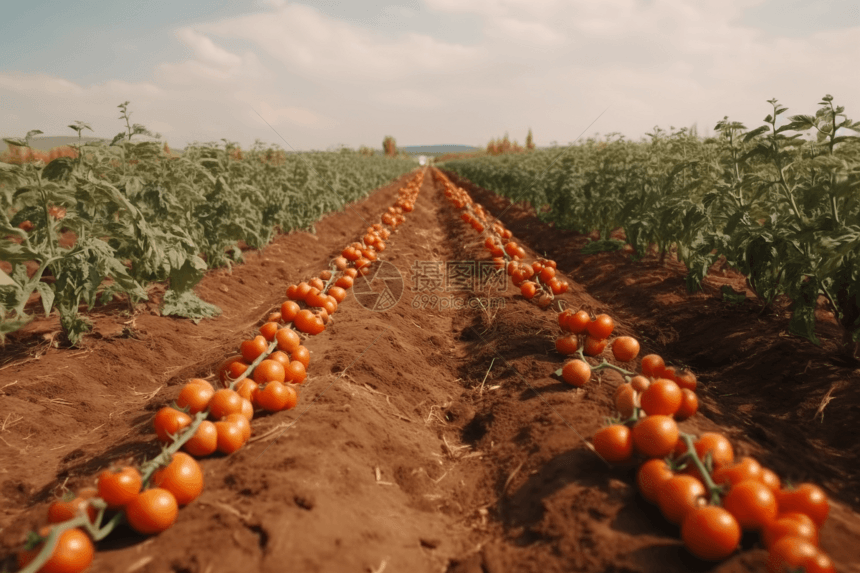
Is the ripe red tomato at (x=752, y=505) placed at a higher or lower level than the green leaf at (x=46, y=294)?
lower

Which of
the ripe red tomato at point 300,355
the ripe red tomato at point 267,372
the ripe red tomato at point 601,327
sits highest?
the ripe red tomato at point 601,327

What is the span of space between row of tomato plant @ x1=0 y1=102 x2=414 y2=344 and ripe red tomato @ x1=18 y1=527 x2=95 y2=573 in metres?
1.72

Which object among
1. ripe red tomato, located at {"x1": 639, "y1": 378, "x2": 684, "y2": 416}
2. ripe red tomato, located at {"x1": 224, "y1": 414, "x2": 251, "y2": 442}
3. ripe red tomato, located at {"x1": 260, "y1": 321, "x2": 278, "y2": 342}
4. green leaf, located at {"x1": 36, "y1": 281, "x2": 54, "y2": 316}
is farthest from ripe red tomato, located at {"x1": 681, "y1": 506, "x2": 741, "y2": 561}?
green leaf, located at {"x1": 36, "y1": 281, "x2": 54, "y2": 316}

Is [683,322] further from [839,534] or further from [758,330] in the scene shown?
[839,534]

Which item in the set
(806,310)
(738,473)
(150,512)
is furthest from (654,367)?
(150,512)

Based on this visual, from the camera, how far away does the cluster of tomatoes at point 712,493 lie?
187 centimetres

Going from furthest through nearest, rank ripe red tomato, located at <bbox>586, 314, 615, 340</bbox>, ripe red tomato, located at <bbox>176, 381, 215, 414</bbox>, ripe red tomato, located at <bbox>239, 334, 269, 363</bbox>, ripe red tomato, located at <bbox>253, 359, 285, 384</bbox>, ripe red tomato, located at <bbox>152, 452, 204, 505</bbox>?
1. ripe red tomato, located at <bbox>586, 314, 615, 340</bbox>
2. ripe red tomato, located at <bbox>239, 334, 269, 363</bbox>
3. ripe red tomato, located at <bbox>253, 359, 285, 384</bbox>
4. ripe red tomato, located at <bbox>176, 381, 215, 414</bbox>
5. ripe red tomato, located at <bbox>152, 452, 204, 505</bbox>

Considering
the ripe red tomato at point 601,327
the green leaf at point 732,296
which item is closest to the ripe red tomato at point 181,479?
the ripe red tomato at point 601,327

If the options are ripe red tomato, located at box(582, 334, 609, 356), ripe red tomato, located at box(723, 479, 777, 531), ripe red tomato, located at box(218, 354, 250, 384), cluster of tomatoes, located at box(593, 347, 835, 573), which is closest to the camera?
cluster of tomatoes, located at box(593, 347, 835, 573)

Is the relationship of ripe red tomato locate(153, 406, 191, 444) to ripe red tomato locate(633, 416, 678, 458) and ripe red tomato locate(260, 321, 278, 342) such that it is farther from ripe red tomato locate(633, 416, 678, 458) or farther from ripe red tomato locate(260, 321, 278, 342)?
ripe red tomato locate(633, 416, 678, 458)

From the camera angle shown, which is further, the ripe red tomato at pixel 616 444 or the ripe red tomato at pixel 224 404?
the ripe red tomato at pixel 224 404

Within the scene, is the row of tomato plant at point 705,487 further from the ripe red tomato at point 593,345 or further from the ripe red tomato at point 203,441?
the ripe red tomato at point 203,441

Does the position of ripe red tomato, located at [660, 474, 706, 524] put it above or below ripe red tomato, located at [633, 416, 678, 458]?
below

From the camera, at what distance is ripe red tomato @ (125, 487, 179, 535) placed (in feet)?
7.16
